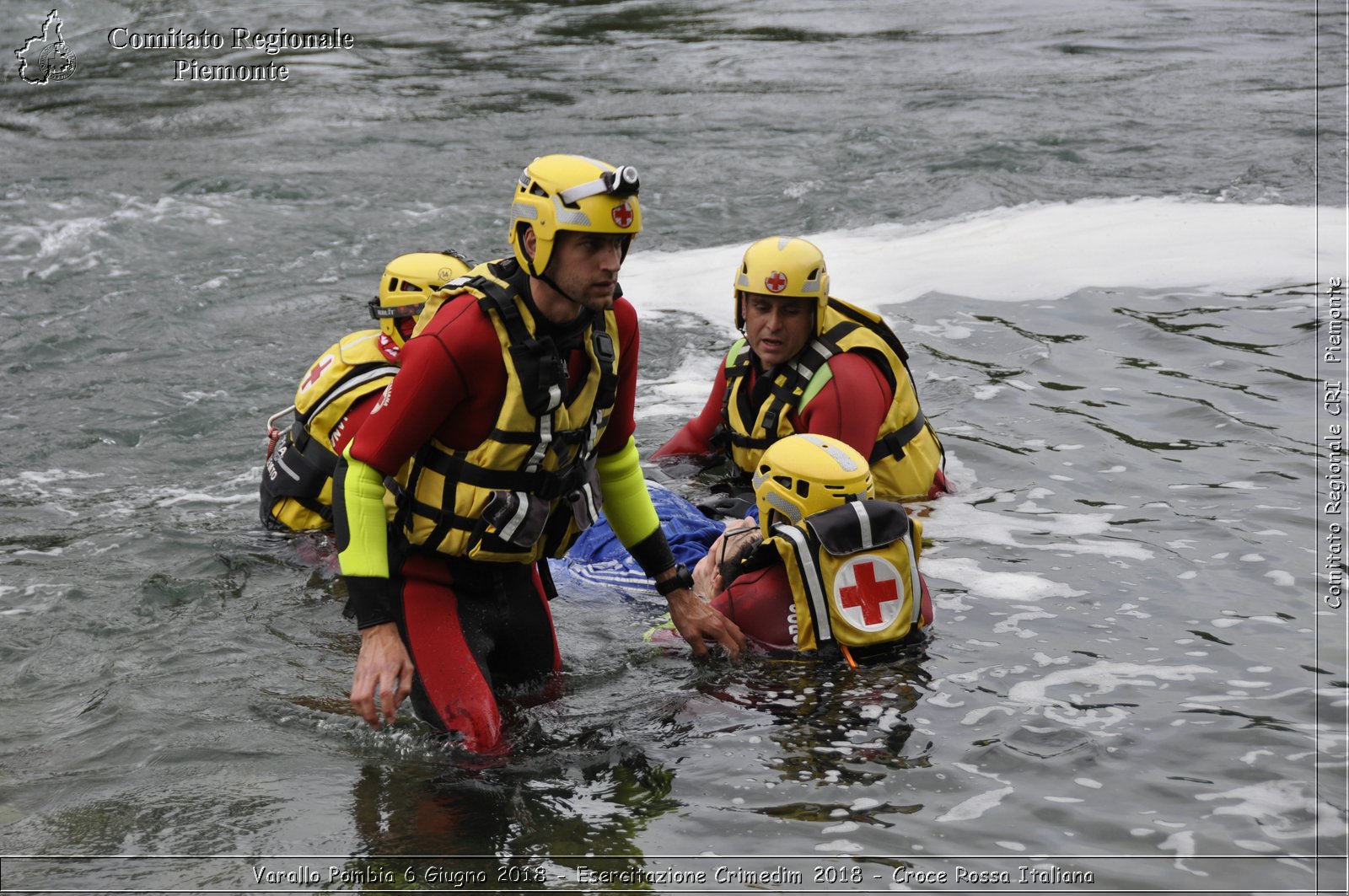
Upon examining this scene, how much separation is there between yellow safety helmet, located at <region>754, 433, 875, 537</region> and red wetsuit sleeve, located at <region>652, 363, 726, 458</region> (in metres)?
2.43

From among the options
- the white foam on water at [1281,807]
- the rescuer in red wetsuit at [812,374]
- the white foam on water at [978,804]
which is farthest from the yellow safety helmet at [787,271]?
the white foam on water at [1281,807]

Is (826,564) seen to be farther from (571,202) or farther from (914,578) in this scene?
(571,202)

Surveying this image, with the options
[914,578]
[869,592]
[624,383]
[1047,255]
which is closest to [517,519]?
[624,383]

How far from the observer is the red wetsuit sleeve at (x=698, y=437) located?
8.16 meters

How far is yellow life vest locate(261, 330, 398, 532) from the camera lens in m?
6.90

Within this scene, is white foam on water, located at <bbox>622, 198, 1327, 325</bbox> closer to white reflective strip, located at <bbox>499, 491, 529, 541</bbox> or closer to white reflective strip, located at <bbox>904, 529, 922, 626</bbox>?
white reflective strip, located at <bbox>904, 529, 922, 626</bbox>

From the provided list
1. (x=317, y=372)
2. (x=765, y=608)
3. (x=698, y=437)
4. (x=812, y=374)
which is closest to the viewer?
(x=765, y=608)

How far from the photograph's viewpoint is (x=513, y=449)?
14.9 feet

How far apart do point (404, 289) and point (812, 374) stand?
216 centimetres

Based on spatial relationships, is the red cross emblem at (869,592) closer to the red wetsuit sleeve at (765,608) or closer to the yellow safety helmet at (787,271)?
the red wetsuit sleeve at (765,608)

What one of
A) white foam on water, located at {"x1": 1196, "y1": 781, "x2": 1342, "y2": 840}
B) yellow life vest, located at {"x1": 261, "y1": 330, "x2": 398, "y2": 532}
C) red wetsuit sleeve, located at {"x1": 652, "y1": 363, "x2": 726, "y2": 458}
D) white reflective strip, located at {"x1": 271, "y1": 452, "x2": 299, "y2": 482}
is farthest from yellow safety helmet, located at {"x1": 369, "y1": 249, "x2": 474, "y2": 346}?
white foam on water, located at {"x1": 1196, "y1": 781, "x2": 1342, "y2": 840}

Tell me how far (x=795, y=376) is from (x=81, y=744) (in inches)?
143

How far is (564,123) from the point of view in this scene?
56.3 feet

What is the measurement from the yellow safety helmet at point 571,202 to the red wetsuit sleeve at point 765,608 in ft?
5.90
